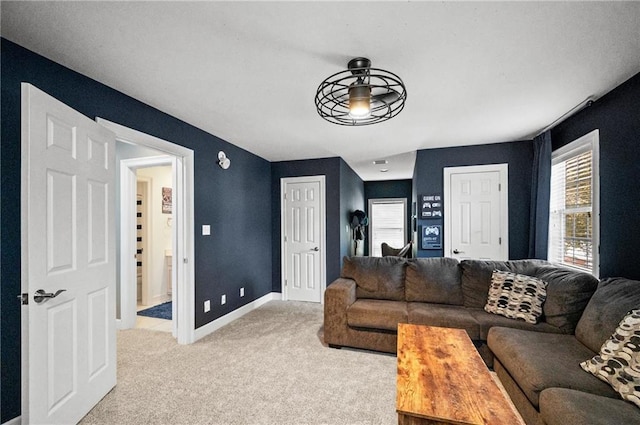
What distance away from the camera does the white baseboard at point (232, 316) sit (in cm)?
338

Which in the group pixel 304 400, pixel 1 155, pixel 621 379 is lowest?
pixel 304 400

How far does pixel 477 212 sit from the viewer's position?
4195mm

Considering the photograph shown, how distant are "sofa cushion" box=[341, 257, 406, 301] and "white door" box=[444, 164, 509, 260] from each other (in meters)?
1.31

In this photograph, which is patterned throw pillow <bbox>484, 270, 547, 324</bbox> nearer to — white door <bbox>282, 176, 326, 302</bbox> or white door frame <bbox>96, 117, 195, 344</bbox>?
white door <bbox>282, 176, 326, 302</bbox>

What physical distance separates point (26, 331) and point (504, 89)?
11.8 ft

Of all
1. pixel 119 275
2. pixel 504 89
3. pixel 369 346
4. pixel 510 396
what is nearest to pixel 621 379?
pixel 510 396

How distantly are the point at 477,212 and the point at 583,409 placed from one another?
3.19 meters

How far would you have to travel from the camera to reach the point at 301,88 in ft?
7.88

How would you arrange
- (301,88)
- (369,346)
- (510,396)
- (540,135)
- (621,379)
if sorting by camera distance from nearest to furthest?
(621,379) < (510,396) < (301,88) < (369,346) < (540,135)

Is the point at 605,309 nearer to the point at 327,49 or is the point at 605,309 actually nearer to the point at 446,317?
the point at 446,317

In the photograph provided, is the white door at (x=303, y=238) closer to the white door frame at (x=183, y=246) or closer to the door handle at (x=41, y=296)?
the white door frame at (x=183, y=246)

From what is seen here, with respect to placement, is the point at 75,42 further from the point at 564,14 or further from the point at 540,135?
the point at 540,135

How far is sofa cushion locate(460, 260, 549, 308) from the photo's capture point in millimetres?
2963

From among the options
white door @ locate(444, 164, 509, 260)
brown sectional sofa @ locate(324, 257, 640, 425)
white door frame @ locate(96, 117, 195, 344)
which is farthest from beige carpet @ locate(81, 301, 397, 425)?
white door @ locate(444, 164, 509, 260)
